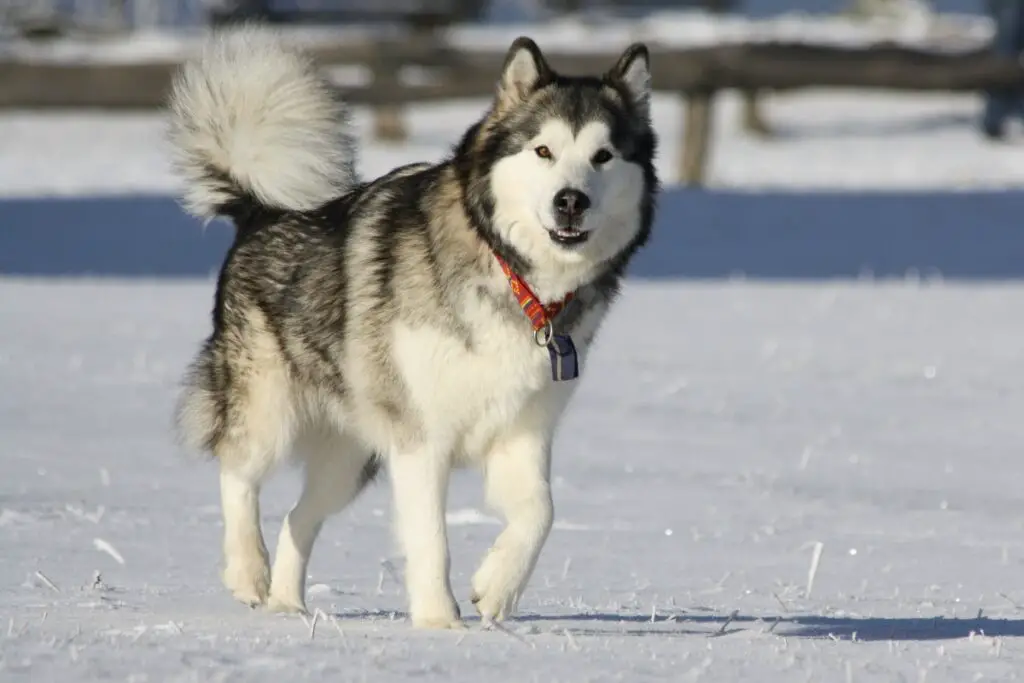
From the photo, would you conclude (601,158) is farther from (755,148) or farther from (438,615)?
(755,148)

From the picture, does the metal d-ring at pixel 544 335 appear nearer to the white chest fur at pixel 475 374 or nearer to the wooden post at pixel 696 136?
the white chest fur at pixel 475 374

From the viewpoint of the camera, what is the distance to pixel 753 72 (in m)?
15.2

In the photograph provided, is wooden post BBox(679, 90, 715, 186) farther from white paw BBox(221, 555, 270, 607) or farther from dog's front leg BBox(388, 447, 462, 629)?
dog's front leg BBox(388, 447, 462, 629)

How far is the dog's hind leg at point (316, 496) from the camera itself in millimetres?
4973

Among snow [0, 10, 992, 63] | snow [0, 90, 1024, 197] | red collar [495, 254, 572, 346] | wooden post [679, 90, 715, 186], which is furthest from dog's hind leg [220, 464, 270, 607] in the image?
snow [0, 10, 992, 63]

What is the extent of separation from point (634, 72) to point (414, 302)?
89 cm

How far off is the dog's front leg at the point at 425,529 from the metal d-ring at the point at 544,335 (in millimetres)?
363

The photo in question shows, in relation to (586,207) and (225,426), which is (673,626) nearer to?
(586,207)

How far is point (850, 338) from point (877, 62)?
6.28 metres

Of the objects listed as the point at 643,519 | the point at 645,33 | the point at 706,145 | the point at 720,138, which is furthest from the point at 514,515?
the point at 645,33

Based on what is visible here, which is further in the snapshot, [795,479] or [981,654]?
[795,479]

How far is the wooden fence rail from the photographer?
14.8 meters

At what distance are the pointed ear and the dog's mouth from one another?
0.51 meters

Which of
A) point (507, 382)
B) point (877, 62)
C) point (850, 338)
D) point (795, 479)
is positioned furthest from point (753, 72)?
point (507, 382)
